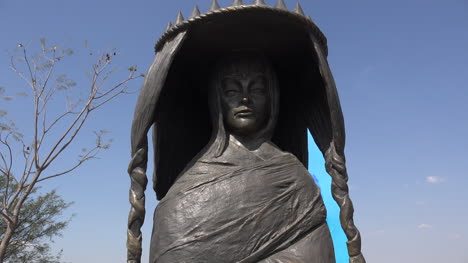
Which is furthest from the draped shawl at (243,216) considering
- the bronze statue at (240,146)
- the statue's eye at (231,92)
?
the statue's eye at (231,92)

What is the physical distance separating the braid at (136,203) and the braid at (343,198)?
154 centimetres

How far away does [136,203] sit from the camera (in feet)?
10.3

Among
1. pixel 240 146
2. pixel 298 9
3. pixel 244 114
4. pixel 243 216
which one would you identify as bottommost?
pixel 243 216

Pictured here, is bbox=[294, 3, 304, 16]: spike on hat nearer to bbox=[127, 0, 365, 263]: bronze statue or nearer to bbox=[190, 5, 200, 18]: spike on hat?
bbox=[127, 0, 365, 263]: bronze statue

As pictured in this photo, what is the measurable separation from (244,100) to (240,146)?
0.42m

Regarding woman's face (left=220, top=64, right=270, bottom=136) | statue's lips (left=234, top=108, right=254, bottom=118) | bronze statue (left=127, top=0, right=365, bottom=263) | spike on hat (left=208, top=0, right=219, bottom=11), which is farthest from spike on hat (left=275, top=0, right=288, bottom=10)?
statue's lips (left=234, top=108, right=254, bottom=118)

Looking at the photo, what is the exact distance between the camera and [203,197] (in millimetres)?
3117

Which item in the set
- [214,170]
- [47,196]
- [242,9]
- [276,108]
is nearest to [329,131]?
[276,108]

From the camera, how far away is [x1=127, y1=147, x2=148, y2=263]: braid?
10.1 ft

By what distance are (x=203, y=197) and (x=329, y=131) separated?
4.39 ft

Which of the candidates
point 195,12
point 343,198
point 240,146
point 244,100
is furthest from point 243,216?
point 195,12

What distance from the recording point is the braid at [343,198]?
120 inches

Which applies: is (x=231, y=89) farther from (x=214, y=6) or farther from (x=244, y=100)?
(x=214, y=6)

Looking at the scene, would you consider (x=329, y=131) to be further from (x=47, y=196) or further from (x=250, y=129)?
(x=47, y=196)
